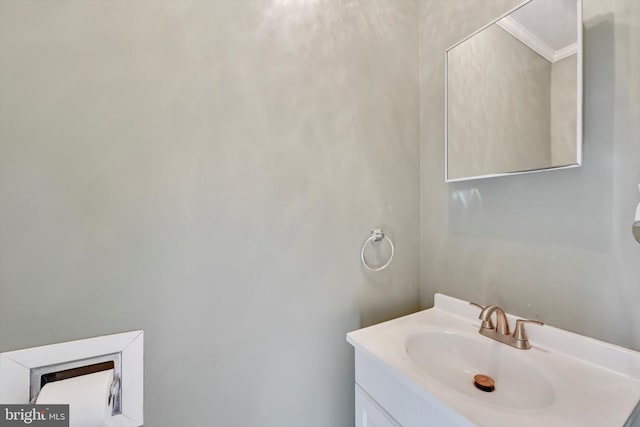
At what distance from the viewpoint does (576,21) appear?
2.39ft

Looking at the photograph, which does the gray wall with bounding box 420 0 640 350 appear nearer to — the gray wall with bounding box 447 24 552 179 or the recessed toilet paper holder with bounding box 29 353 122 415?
the gray wall with bounding box 447 24 552 179

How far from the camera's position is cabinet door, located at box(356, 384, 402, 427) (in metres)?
0.78

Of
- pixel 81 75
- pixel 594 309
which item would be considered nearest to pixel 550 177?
pixel 594 309

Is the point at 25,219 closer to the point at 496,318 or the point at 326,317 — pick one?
the point at 326,317

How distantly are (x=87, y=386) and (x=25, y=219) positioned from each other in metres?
0.43

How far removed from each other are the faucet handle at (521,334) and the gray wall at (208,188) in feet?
1.50

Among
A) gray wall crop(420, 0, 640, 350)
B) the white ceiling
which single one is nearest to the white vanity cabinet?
gray wall crop(420, 0, 640, 350)

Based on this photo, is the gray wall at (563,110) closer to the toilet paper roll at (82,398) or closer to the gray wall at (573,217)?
the gray wall at (573,217)

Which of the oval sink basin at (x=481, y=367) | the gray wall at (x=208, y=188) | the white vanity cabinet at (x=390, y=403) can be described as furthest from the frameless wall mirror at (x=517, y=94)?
the white vanity cabinet at (x=390, y=403)

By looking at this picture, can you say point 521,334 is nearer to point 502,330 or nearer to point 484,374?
point 502,330

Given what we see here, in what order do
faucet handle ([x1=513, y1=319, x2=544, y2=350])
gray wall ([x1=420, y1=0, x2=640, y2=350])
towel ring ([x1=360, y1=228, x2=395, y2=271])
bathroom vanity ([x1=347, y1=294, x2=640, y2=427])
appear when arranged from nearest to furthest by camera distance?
bathroom vanity ([x1=347, y1=294, x2=640, y2=427])
gray wall ([x1=420, y1=0, x2=640, y2=350])
faucet handle ([x1=513, y1=319, x2=544, y2=350])
towel ring ([x1=360, y1=228, x2=395, y2=271])

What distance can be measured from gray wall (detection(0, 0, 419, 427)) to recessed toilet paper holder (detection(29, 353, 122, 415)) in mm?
67

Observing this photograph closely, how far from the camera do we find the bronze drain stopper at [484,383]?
0.78 metres

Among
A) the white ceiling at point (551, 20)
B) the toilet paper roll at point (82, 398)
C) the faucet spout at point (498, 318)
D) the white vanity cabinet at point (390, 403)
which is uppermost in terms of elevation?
the white ceiling at point (551, 20)
